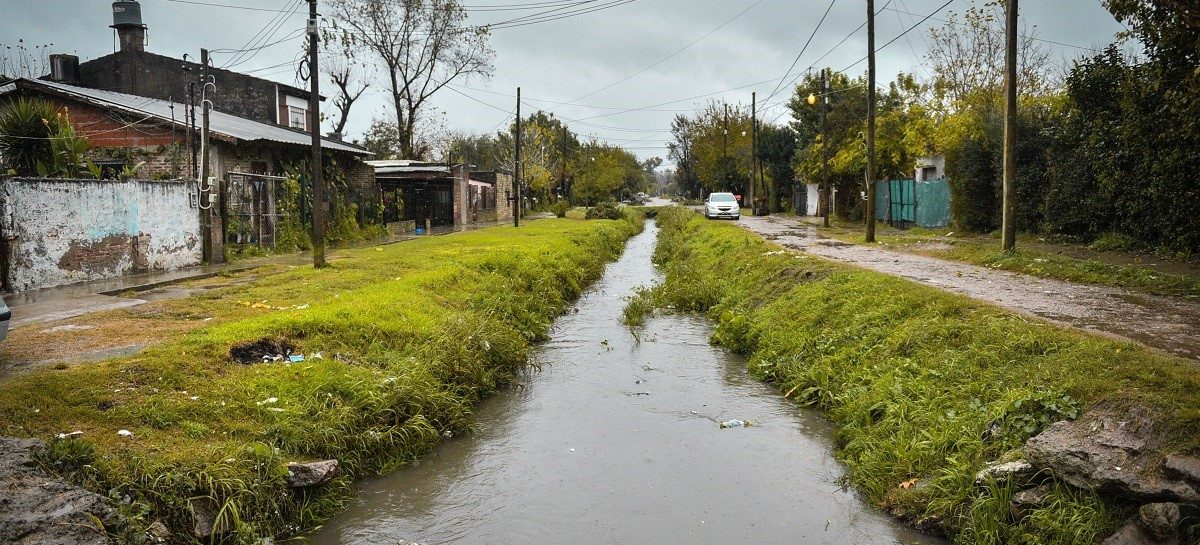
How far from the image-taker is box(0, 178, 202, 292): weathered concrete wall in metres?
13.5

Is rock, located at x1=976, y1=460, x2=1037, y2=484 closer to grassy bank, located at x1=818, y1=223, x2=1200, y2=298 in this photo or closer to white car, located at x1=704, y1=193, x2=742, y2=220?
grassy bank, located at x1=818, y1=223, x2=1200, y2=298

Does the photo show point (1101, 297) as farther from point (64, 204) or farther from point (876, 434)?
point (64, 204)

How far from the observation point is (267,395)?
7.58 metres

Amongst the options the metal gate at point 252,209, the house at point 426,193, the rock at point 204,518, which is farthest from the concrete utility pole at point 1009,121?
the house at point 426,193

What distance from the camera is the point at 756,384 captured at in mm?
11242

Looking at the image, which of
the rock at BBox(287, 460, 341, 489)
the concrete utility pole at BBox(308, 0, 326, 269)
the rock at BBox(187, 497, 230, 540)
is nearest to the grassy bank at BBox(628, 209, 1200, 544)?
the rock at BBox(287, 460, 341, 489)

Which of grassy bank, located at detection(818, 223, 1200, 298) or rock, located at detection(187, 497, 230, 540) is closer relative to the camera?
rock, located at detection(187, 497, 230, 540)

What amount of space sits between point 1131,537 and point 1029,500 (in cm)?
71

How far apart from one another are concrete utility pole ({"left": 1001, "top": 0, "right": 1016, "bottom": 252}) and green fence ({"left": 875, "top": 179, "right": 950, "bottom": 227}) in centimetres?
1043

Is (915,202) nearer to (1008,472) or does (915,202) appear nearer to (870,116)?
(870,116)

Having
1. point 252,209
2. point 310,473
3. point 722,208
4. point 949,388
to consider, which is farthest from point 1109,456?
point 722,208

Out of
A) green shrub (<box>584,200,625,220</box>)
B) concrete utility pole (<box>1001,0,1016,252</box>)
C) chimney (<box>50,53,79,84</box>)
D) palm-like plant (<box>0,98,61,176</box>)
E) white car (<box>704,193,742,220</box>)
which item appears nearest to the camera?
concrete utility pole (<box>1001,0,1016,252</box>)

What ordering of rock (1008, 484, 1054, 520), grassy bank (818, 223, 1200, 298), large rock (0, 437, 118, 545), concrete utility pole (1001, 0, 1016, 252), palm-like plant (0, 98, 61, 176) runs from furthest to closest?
palm-like plant (0, 98, 61, 176) → concrete utility pole (1001, 0, 1016, 252) → grassy bank (818, 223, 1200, 298) → rock (1008, 484, 1054, 520) → large rock (0, 437, 118, 545)

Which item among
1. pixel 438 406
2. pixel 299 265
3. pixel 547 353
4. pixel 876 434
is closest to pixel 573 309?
pixel 547 353
